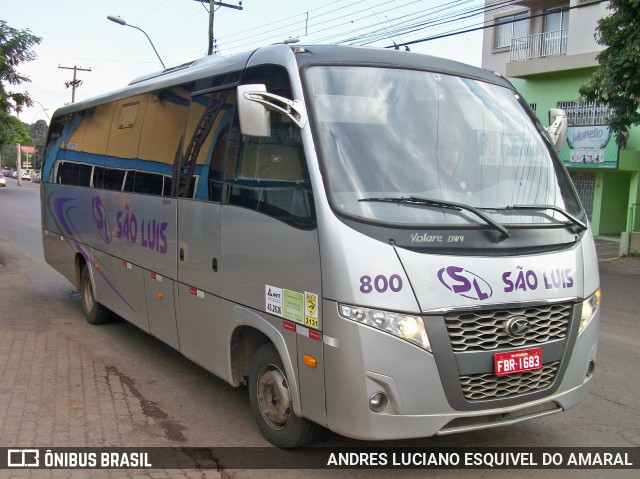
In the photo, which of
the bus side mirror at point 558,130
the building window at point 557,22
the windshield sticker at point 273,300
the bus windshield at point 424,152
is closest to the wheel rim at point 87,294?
the windshield sticker at point 273,300

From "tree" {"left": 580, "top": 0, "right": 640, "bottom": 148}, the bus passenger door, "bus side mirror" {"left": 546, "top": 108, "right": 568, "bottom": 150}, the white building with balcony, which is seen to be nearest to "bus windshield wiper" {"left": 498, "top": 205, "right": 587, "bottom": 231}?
"bus side mirror" {"left": 546, "top": 108, "right": 568, "bottom": 150}

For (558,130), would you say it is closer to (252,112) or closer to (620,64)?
(252,112)

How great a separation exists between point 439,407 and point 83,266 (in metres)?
6.73

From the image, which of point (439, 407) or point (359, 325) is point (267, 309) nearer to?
point (359, 325)

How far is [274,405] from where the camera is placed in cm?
474

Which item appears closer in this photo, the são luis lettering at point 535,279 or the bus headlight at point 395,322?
the bus headlight at point 395,322

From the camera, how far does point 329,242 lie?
397 cm

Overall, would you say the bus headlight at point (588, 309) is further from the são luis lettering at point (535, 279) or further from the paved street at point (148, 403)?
the paved street at point (148, 403)

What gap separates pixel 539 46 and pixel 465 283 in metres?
23.7

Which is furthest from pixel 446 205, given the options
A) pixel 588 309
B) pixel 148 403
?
pixel 148 403

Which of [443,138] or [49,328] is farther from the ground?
[443,138]

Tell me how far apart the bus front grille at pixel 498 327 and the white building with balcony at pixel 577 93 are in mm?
17740

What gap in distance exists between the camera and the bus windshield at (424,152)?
4188 mm

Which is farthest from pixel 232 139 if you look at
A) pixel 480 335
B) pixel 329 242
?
pixel 480 335
